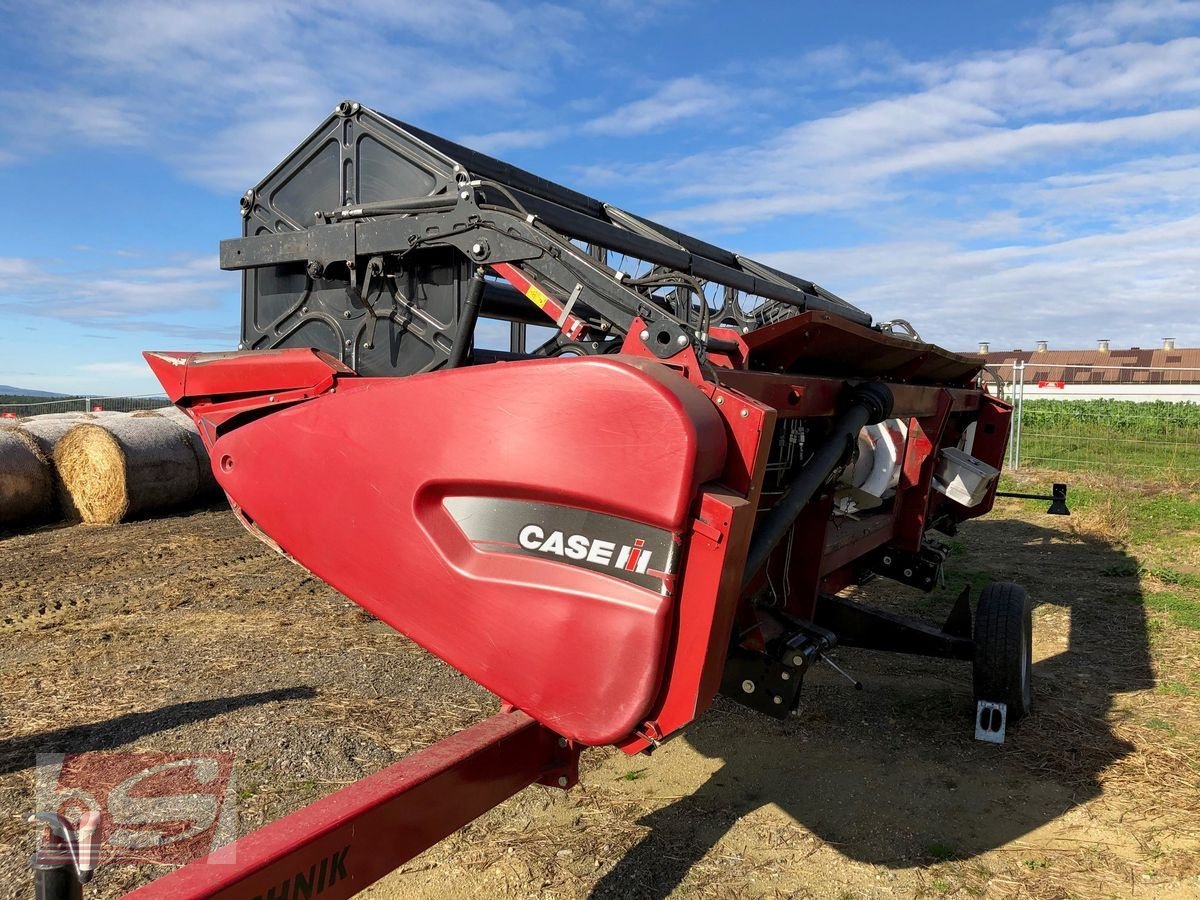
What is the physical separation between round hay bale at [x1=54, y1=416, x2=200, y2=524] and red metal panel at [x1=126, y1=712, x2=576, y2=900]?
786 cm

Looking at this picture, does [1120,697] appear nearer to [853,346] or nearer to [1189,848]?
[1189,848]

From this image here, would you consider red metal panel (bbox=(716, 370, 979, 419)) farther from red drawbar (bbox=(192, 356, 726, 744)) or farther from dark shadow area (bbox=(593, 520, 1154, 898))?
dark shadow area (bbox=(593, 520, 1154, 898))

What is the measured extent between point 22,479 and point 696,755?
Result: 25.6 feet

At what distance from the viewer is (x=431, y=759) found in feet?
7.48

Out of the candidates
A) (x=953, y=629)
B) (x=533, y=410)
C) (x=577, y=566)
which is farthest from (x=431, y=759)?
(x=953, y=629)

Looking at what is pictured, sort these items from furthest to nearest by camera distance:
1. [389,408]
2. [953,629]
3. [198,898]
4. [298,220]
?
[953,629]
[298,220]
[389,408]
[198,898]

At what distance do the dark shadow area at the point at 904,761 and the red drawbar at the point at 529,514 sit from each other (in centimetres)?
110

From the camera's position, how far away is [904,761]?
400 cm

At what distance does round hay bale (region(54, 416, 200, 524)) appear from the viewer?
9055 mm

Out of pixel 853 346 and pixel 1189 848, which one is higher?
pixel 853 346

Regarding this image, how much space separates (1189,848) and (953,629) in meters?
1.53

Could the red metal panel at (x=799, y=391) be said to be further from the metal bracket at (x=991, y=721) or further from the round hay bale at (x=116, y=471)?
the round hay bale at (x=116, y=471)

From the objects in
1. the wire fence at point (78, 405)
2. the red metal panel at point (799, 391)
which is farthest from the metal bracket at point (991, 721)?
the wire fence at point (78, 405)

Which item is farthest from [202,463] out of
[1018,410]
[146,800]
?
[1018,410]
